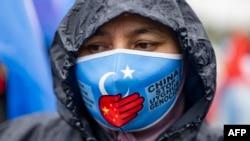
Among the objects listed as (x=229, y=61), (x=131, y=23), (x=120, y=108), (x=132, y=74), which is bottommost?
(x=229, y=61)

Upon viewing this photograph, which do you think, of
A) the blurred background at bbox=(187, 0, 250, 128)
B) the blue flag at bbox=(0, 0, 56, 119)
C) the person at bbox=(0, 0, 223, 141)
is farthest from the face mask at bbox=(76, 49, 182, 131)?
the blurred background at bbox=(187, 0, 250, 128)

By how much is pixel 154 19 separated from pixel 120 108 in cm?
33

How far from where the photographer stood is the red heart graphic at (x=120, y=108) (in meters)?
2.55

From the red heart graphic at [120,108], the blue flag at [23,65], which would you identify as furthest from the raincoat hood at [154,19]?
the blue flag at [23,65]

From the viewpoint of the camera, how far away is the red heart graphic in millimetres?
2549

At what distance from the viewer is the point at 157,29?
260cm

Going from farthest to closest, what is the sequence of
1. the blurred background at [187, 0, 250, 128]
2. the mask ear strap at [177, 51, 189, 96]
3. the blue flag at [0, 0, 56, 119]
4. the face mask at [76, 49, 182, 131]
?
the blurred background at [187, 0, 250, 128] → the blue flag at [0, 0, 56, 119] → the mask ear strap at [177, 51, 189, 96] → the face mask at [76, 49, 182, 131]

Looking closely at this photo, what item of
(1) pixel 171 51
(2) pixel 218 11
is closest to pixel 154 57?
(1) pixel 171 51

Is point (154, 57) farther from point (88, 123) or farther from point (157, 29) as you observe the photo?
point (88, 123)

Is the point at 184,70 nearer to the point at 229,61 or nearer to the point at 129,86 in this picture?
the point at 129,86

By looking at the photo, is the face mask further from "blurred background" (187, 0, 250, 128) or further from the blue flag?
"blurred background" (187, 0, 250, 128)

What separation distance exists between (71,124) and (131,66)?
0.31 m

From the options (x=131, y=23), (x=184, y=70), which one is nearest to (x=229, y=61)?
(x=184, y=70)

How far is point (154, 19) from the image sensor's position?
8.38ft
